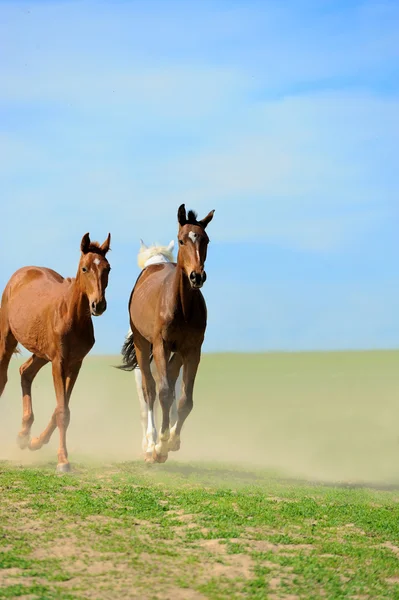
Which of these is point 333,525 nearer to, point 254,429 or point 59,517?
point 59,517

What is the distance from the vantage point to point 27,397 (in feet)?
46.8

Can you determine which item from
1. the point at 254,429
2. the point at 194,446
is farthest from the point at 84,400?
the point at 194,446

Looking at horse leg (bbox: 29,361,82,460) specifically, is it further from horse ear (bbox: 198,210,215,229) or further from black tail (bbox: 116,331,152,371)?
horse ear (bbox: 198,210,215,229)

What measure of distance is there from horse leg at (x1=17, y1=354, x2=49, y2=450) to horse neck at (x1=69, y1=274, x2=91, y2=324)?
185cm

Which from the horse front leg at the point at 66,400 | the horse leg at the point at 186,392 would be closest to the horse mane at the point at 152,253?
the horse front leg at the point at 66,400

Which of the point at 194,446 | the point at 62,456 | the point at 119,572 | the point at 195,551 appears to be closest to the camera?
the point at 119,572

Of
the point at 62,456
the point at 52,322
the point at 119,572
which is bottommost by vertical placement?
the point at 119,572

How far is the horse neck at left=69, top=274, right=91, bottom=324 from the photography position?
41.7ft

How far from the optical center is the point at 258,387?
32.6 m

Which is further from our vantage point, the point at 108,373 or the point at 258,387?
the point at 108,373

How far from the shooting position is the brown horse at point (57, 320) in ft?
40.3

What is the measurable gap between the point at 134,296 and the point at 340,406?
12.9 metres

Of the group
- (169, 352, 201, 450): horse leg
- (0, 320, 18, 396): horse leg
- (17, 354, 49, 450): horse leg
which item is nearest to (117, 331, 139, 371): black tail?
(17, 354, 49, 450): horse leg

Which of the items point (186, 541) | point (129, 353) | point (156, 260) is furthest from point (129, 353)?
point (186, 541)
